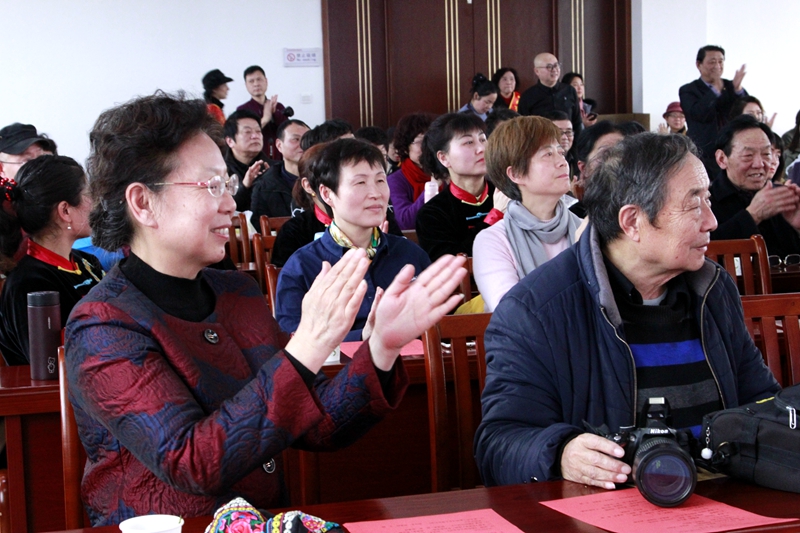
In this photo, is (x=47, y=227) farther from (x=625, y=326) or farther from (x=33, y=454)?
(x=625, y=326)

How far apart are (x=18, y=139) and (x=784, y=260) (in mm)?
3767

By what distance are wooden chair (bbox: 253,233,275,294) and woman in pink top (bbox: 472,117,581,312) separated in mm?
1033

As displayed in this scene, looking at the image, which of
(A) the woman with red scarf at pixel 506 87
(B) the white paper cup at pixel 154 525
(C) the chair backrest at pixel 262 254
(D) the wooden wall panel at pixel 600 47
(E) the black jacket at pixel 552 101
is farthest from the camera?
(D) the wooden wall panel at pixel 600 47

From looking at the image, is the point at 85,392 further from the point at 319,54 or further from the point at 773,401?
the point at 319,54

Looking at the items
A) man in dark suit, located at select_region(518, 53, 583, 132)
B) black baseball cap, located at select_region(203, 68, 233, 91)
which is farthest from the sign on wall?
man in dark suit, located at select_region(518, 53, 583, 132)

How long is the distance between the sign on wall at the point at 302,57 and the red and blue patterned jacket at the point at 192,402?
23.8ft

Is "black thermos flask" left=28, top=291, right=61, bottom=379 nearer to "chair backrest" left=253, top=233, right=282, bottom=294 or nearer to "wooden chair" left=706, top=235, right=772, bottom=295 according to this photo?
"chair backrest" left=253, top=233, right=282, bottom=294

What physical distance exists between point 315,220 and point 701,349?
2.18 m

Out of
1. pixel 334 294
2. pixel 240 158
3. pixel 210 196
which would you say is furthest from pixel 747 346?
pixel 240 158

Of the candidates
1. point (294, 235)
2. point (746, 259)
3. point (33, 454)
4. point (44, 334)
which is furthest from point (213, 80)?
point (33, 454)

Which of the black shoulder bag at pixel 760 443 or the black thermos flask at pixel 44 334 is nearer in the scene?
the black shoulder bag at pixel 760 443

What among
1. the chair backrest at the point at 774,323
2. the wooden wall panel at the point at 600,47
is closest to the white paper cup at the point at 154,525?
the chair backrest at the point at 774,323

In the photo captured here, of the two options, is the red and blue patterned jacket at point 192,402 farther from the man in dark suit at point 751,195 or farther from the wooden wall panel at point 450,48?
the wooden wall panel at point 450,48

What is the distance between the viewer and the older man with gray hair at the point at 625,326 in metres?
1.51
